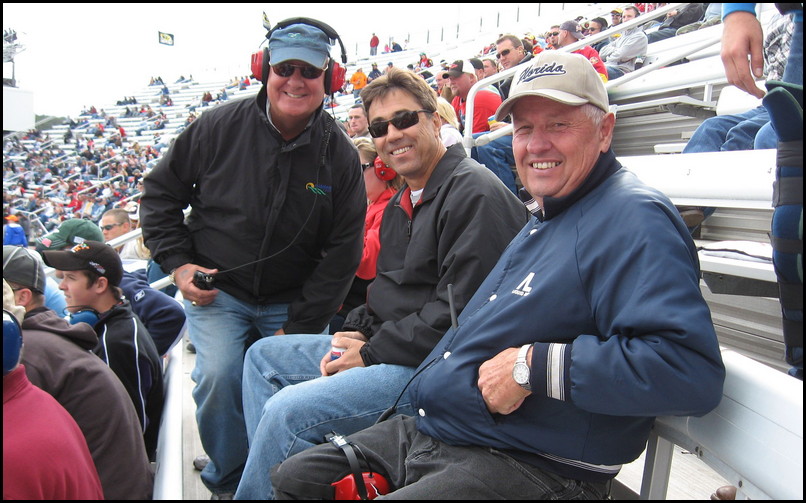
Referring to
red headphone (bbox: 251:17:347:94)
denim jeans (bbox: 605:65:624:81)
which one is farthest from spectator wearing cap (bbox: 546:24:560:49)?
red headphone (bbox: 251:17:347:94)

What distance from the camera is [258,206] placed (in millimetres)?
2529

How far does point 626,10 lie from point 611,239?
10189 mm

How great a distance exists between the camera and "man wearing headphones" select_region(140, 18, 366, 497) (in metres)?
2.46

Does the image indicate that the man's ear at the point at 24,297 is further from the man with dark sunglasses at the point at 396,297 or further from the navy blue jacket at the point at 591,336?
the navy blue jacket at the point at 591,336

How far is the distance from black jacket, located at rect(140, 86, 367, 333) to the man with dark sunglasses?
0.32 m

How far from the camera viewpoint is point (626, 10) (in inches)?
389

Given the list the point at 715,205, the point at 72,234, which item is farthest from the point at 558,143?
the point at 72,234

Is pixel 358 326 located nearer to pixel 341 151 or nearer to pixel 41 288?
pixel 341 151

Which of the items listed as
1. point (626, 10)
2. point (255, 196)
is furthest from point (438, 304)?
point (626, 10)

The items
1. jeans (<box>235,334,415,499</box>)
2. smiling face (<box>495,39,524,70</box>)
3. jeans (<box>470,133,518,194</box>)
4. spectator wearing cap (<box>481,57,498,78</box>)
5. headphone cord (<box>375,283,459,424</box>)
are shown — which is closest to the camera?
headphone cord (<box>375,283,459,424</box>)

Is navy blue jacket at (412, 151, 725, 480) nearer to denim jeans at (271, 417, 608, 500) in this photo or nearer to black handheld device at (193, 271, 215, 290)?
denim jeans at (271, 417, 608, 500)

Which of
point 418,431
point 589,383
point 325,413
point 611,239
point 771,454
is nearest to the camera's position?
point 771,454

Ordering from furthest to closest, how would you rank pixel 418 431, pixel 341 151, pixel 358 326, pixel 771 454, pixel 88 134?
pixel 88 134 < pixel 341 151 < pixel 358 326 < pixel 418 431 < pixel 771 454

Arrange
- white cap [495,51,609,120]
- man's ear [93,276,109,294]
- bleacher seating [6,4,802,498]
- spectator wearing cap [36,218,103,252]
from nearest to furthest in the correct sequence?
bleacher seating [6,4,802,498] < white cap [495,51,609,120] < man's ear [93,276,109,294] < spectator wearing cap [36,218,103,252]
